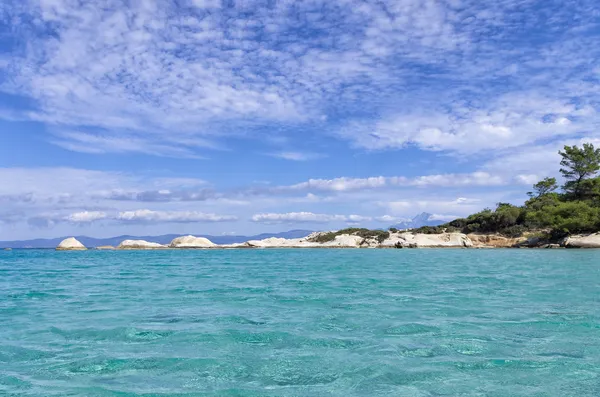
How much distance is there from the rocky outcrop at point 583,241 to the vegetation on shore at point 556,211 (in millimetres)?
3038

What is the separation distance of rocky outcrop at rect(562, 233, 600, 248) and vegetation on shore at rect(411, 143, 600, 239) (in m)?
3.04

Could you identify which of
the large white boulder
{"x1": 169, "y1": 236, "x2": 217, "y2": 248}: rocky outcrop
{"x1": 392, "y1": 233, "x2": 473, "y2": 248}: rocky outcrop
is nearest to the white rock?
the large white boulder

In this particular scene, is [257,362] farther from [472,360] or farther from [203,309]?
[203,309]

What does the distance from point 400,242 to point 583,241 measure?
30.9m

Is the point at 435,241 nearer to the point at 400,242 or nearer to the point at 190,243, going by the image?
the point at 400,242

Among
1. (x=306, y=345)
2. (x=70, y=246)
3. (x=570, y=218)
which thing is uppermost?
(x=570, y=218)

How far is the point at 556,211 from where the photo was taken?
224 ft

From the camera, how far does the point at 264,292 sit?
58.3 ft

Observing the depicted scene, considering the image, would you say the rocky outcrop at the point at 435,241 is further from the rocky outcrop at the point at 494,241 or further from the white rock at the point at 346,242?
Answer: the white rock at the point at 346,242

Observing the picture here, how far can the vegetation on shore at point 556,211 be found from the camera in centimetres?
6600

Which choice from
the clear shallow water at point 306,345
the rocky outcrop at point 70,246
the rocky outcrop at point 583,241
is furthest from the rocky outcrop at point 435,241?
the rocky outcrop at point 70,246

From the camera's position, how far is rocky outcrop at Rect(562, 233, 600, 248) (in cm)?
5906

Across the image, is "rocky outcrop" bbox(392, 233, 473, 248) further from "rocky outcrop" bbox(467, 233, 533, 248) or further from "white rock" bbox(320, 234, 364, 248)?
"white rock" bbox(320, 234, 364, 248)

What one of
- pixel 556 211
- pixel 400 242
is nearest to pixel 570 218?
pixel 556 211
